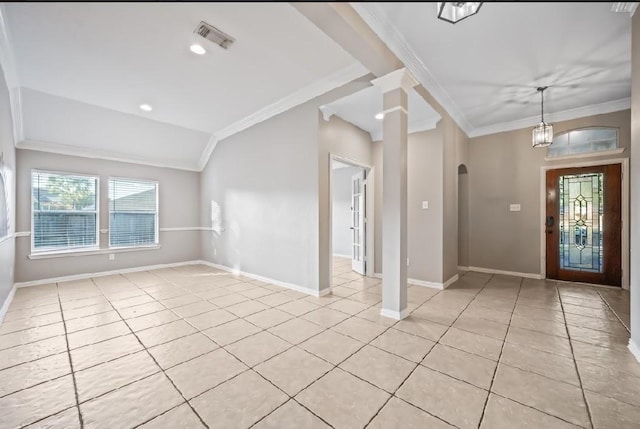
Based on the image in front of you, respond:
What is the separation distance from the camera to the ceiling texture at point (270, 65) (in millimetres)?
2332

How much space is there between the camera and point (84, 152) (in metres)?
4.87

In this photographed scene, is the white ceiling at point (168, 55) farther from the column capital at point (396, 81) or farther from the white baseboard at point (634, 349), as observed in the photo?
the white baseboard at point (634, 349)

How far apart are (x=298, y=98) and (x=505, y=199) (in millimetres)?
4267

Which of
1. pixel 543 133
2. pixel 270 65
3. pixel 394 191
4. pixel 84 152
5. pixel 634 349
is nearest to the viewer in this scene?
pixel 634 349

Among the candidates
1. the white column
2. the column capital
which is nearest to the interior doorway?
the white column

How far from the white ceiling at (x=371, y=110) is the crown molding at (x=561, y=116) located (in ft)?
5.75

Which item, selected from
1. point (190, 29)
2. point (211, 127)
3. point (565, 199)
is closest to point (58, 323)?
point (190, 29)

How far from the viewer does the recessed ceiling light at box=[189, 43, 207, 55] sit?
275cm

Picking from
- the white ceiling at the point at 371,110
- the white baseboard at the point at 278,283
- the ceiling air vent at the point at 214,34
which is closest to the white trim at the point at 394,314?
the white baseboard at the point at 278,283

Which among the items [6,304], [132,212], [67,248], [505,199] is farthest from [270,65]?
[67,248]

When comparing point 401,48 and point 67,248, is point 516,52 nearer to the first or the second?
point 401,48

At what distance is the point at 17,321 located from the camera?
2.87 m

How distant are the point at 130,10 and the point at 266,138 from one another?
237cm

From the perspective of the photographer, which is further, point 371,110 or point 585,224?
point 585,224
